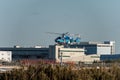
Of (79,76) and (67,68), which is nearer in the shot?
(79,76)

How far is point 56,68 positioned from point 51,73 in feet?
6.31

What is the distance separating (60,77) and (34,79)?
408 cm


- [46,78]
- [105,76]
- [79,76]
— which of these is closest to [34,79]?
[46,78]

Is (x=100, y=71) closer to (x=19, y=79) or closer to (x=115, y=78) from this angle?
(x=115, y=78)

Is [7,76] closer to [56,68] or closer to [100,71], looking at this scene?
[56,68]

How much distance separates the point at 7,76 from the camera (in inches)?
2474

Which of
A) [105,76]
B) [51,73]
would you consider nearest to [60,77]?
[51,73]

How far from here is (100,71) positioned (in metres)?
67.9

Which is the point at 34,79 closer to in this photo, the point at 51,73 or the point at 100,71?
the point at 51,73

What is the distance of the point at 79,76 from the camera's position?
62938 millimetres

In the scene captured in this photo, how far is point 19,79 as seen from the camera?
206 feet

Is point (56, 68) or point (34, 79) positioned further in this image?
point (56, 68)

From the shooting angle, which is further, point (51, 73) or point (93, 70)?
point (93, 70)

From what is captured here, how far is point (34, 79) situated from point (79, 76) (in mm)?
5383
